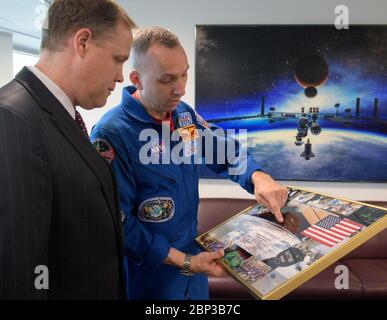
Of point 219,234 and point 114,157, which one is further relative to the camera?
point 219,234

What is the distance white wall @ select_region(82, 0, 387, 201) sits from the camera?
2506 mm

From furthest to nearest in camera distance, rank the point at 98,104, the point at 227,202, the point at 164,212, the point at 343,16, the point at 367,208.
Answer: the point at 227,202, the point at 343,16, the point at 164,212, the point at 367,208, the point at 98,104

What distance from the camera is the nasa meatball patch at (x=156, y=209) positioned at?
108 cm

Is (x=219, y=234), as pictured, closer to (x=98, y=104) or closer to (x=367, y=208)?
(x=367, y=208)

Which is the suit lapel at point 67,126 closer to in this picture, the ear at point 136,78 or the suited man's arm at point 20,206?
the suited man's arm at point 20,206

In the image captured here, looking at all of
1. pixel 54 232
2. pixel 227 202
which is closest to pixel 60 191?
pixel 54 232

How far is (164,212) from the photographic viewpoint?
1104mm

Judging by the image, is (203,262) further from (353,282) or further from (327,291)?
(353,282)

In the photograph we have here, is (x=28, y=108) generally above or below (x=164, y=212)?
above

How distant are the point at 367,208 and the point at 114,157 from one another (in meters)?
0.79
